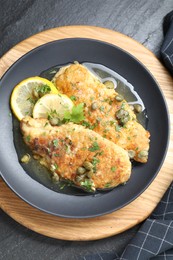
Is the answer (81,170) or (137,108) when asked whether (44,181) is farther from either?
(137,108)

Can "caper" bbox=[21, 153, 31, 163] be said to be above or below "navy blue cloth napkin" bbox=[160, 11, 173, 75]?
below

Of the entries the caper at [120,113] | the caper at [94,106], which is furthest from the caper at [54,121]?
the caper at [120,113]

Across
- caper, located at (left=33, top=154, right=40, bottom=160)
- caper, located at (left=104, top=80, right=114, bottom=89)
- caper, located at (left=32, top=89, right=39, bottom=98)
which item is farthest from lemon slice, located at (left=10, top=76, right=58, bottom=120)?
caper, located at (left=104, top=80, right=114, bottom=89)

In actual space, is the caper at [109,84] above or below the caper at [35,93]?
above

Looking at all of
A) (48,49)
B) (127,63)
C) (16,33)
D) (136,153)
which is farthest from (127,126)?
(16,33)

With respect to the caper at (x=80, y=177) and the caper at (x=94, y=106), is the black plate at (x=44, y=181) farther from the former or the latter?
the caper at (x=94, y=106)

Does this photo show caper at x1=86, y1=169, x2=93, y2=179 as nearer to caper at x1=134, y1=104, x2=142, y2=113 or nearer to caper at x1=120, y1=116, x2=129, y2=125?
caper at x1=120, y1=116, x2=129, y2=125
